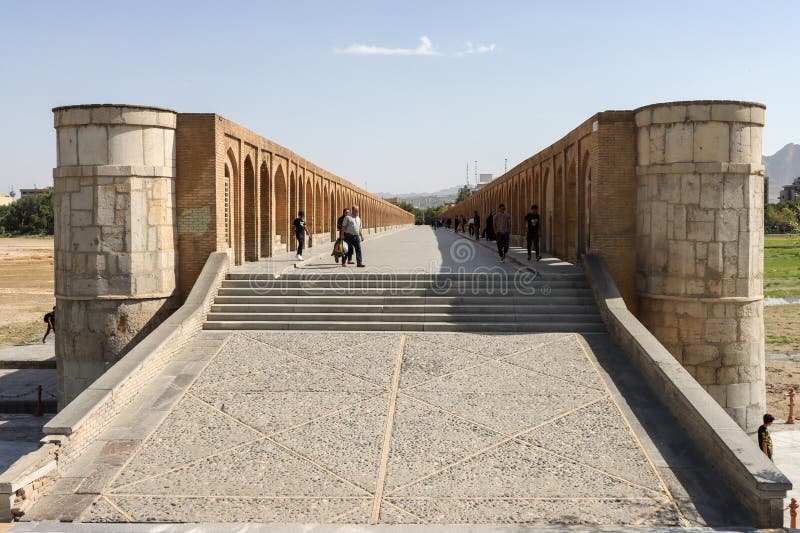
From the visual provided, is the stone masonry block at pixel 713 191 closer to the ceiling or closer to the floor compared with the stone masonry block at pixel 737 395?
closer to the ceiling

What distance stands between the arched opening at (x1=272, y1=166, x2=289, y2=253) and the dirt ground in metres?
7.82

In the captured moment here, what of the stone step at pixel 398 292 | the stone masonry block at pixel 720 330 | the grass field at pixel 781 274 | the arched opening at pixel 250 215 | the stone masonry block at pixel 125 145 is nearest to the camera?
the stone masonry block at pixel 125 145

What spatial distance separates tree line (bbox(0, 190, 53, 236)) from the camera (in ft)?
301

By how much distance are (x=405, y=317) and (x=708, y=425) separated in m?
4.99

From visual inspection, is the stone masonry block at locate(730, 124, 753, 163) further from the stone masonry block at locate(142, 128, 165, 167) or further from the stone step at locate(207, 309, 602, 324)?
the stone masonry block at locate(142, 128, 165, 167)

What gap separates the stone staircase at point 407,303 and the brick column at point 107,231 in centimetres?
141

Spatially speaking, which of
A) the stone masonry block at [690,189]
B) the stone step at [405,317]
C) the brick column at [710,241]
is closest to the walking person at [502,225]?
the brick column at [710,241]

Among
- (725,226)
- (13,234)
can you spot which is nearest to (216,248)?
(725,226)

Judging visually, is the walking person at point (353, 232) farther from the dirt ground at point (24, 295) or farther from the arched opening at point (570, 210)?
the dirt ground at point (24, 295)

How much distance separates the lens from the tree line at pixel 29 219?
91812 millimetres

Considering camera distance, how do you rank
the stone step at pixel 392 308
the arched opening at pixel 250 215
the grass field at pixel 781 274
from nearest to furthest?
1. the stone step at pixel 392 308
2. the arched opening at pixel 250 215
3. the grass field at pixel 781 274

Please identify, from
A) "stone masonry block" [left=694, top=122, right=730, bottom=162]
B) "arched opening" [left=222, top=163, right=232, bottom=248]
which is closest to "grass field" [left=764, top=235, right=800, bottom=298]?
"stone masonry block" [left=694, top=122, right=730, bottom=162]

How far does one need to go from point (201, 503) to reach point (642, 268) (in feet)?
27.7

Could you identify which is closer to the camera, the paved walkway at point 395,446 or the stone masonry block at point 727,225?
the paved walkway at point 395,446
